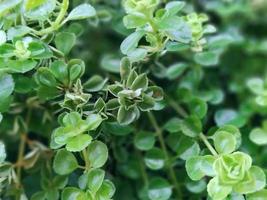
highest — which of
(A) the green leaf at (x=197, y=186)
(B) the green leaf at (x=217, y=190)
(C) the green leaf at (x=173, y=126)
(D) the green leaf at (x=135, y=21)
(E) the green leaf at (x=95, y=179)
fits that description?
(D) the green leaf at (x=135, y=21)

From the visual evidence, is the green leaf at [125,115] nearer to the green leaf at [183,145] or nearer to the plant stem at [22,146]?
the green leaf at [183,145]

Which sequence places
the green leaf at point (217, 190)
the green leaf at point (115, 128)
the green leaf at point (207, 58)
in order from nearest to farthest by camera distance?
the green leaf at point (217, 190)
the green leaf at point (115, 128)
the green leaf at point (207, 58)

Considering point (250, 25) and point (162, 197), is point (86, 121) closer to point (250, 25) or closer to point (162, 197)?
point (162, 197)

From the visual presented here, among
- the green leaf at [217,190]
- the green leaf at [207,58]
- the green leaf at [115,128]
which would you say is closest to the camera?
the green leaf at [217,190]

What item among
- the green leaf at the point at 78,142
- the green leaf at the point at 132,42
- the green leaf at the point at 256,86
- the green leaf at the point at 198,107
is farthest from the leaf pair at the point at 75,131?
the green leaf at the point at 256,86

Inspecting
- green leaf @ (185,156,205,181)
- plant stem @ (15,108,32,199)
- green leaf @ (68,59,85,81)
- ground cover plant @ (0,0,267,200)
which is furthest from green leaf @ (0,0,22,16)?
green leaf @ (185,156,205,181)

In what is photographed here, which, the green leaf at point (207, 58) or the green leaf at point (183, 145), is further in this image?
the green leaf at point (207, 58)

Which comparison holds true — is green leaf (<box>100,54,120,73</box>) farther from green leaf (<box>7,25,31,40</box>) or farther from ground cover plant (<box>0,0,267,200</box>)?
green leaf (<box>7,25,31,40</box>)

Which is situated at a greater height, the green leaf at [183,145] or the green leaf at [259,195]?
the green leaf at [259,195]
